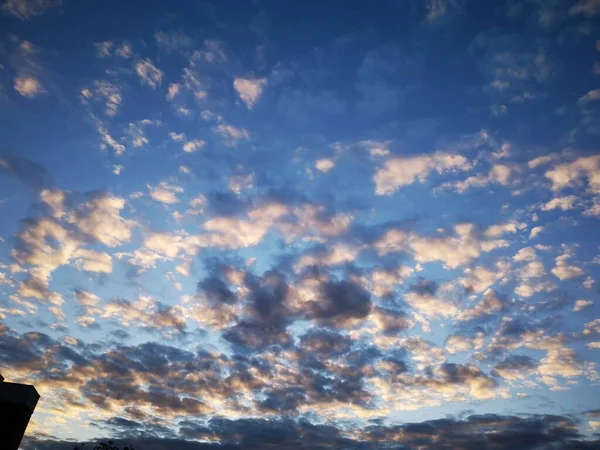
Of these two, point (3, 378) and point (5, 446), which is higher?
point (3, 378)

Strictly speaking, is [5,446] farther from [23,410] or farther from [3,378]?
[3,378]

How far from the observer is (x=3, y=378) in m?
69.2

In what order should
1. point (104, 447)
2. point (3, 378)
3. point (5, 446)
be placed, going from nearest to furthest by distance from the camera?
point (5, 446)
point (3, 378)
point (104, 447)

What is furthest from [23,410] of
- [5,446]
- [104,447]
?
[104,447]

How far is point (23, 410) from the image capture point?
66.6 metres

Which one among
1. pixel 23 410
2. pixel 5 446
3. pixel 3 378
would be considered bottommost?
pixel 5 446

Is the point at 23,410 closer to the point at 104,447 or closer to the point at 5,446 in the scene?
the point at 5,446

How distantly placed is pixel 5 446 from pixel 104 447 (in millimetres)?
35343

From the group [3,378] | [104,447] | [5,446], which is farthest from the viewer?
[104,447]

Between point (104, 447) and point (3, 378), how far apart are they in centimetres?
3636

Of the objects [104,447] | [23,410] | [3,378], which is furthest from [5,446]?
[104,447]

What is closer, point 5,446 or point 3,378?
→ point 5,446

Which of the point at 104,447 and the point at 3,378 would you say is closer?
the point at 3,378

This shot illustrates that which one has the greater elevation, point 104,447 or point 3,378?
point 3,378
